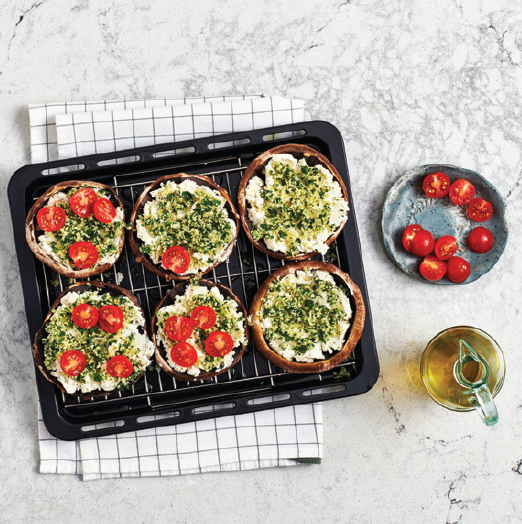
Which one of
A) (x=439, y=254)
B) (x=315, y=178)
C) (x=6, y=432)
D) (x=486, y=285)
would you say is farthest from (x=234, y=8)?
(x=6, y=432)

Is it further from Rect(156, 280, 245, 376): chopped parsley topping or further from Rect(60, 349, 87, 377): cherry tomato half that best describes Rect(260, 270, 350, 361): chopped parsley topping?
Rect(60, 349, 87, 377): cherry tomato half

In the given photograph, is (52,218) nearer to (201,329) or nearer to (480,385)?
(201,329)

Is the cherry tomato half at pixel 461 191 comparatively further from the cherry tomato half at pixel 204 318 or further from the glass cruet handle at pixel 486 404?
the cherry tomato half at pixel 204 318

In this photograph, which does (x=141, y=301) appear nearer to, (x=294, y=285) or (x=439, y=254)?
(x=294, y=285)

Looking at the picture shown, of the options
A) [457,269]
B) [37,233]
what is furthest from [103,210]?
[457,269]

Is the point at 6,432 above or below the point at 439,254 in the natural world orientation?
below

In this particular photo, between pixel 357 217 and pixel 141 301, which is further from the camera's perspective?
pixel 357 217
